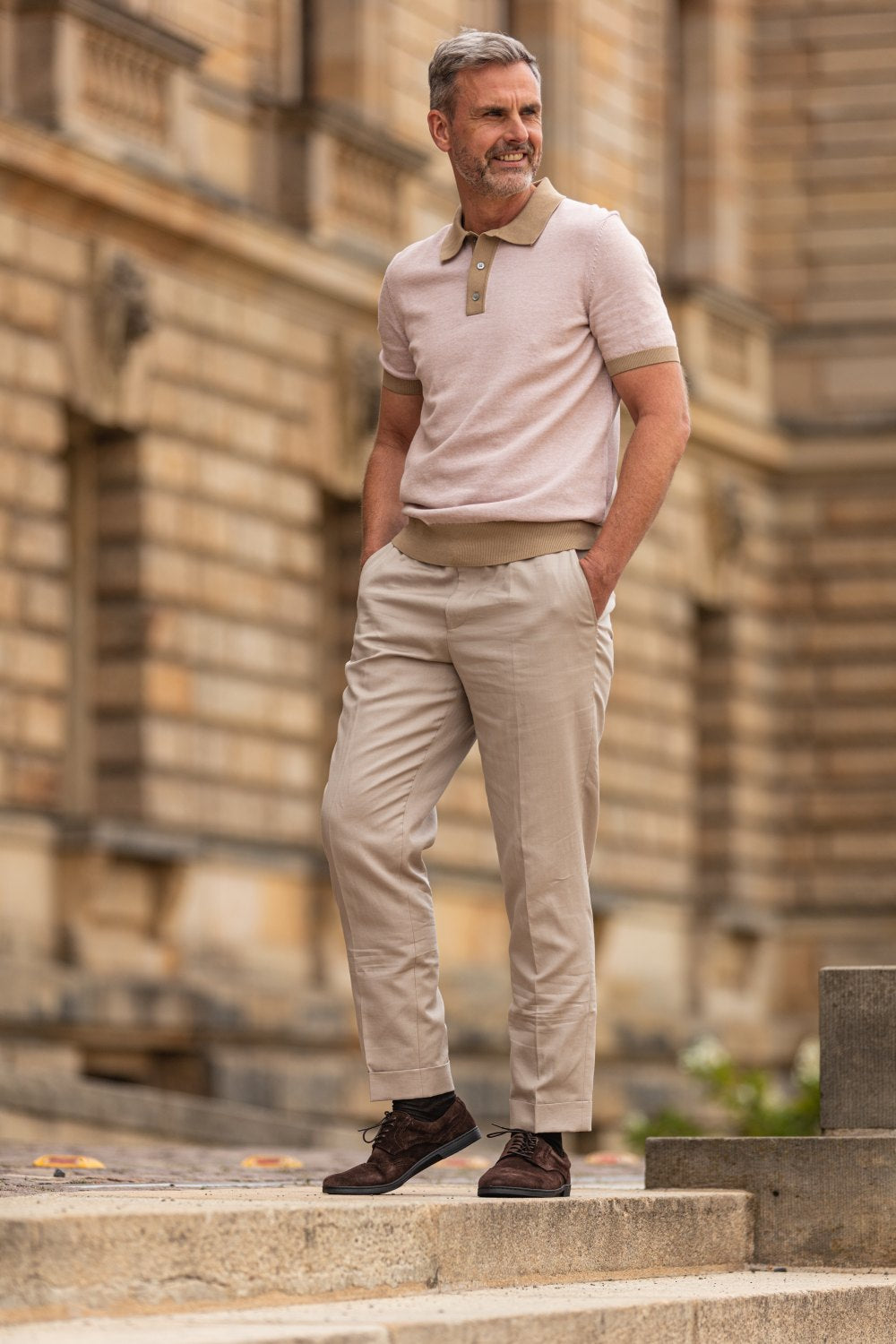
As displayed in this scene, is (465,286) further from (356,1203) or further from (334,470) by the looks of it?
(334,470)

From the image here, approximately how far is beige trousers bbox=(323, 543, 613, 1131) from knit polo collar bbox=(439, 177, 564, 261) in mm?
588

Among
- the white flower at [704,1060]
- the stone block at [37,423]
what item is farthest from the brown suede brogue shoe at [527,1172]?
the stone block at [37,423]

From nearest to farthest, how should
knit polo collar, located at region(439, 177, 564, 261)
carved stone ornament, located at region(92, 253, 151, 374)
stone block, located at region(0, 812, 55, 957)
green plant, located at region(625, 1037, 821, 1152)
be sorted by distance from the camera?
knit polo collar, located at region(439, 177, 564, 261)
green plant, located at region(625, 1037, 821, 1152)
stone block, located at region(0, 812, 55, 957)
carved stone ornament, located at region(92, 253, 151, 374)

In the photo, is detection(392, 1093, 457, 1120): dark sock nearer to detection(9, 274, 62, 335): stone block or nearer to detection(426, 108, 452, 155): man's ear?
detection(426, 108, 452, 155): man's ear

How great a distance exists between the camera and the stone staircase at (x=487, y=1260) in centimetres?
424

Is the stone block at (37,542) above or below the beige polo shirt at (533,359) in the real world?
below

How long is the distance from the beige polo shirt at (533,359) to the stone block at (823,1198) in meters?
1.39

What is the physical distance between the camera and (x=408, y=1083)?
544cm

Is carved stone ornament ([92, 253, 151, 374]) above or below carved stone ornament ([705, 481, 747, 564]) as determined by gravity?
above

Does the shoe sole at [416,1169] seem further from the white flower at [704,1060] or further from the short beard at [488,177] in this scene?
the white flower at [704,1060]

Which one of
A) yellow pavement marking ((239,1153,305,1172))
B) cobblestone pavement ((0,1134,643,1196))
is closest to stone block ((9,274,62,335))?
cobblestone pavement ((0,1134,643,1196))

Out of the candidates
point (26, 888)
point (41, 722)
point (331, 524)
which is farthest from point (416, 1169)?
point (331, 524)

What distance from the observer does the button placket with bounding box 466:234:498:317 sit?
5.57m

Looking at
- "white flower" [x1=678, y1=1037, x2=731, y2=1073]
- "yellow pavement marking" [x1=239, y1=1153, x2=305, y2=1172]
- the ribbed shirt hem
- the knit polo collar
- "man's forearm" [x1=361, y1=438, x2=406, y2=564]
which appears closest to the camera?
the ribbed shirt hem
